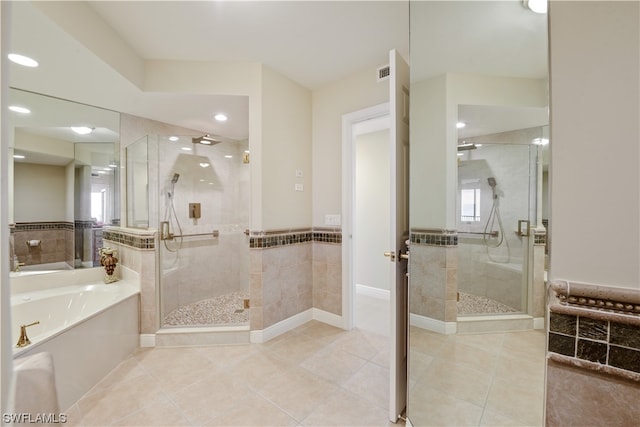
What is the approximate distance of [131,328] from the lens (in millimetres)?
2068

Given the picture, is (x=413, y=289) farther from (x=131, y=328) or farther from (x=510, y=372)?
(x=131, y=328)

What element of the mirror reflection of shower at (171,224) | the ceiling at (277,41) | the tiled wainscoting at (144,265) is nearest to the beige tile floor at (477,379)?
the ceiling at (277,41)

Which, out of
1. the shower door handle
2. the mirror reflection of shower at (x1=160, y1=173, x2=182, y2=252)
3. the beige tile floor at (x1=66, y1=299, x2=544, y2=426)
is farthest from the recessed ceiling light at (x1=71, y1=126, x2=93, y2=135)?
the shower door handle

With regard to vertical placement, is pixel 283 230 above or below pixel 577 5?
below

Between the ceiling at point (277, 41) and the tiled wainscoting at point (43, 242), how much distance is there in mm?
1088

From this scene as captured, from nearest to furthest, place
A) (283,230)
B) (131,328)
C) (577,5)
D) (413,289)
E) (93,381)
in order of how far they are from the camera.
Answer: (577,5)
(413,289)
(93,381)
(131,328)
(283,230)

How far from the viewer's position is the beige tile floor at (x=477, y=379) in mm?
837

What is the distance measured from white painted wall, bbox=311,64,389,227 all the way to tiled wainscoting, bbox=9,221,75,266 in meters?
2.27

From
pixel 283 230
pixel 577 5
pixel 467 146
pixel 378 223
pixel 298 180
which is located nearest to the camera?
pixel 577 5

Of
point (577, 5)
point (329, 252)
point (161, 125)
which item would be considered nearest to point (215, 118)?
point (161, 125)

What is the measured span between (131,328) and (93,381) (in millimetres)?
443

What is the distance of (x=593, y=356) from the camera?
631 mm

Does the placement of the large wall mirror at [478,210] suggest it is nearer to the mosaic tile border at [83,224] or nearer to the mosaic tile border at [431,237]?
the mosaic tile border at [431,237]

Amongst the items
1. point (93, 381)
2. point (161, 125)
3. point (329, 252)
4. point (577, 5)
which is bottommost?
point (93, 381)
